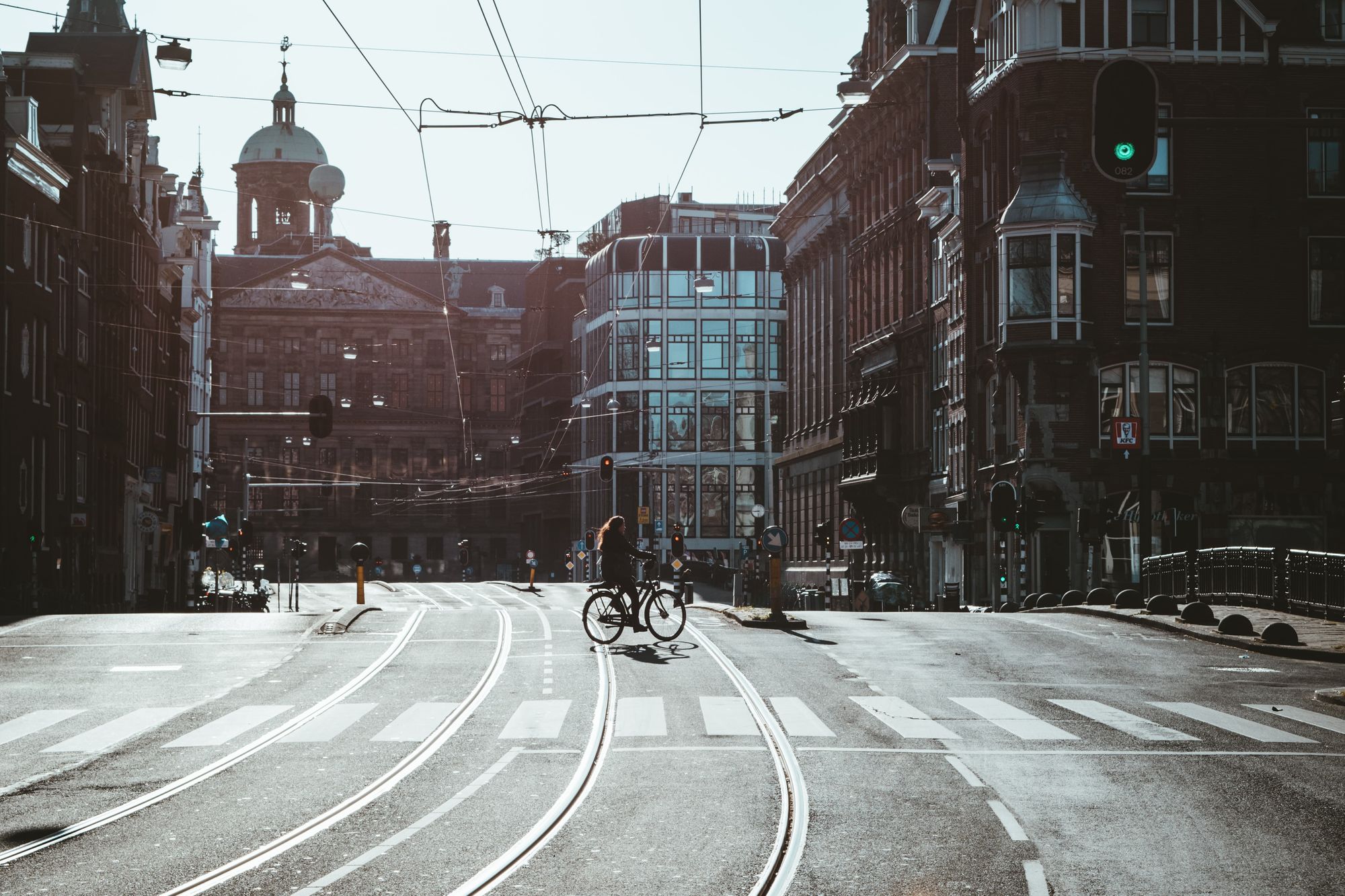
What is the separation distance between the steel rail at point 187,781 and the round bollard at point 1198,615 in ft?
44.9

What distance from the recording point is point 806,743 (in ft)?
52.9

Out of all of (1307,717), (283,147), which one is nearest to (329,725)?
(1307,717)

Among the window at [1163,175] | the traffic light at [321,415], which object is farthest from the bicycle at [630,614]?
the window at [1163,175]

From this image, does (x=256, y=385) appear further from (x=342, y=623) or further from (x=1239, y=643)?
(x=1239, y=643)

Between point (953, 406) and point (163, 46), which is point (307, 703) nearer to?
point (163, 46)

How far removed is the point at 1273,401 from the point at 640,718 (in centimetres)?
3666

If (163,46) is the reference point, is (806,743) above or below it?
below

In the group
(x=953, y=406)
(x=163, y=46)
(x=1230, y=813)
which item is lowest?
(x=1230, y=813)

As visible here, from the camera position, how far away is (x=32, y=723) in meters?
18.3

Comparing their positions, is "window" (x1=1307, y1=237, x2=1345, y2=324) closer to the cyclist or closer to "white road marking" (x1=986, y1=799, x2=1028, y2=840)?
the cyclist

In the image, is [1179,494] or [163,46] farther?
[1179,494]

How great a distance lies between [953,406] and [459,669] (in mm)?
37454

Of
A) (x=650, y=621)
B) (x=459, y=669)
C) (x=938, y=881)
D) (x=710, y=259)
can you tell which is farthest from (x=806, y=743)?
(x=710, y=259)

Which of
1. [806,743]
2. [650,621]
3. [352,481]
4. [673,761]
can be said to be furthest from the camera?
[352,481]
